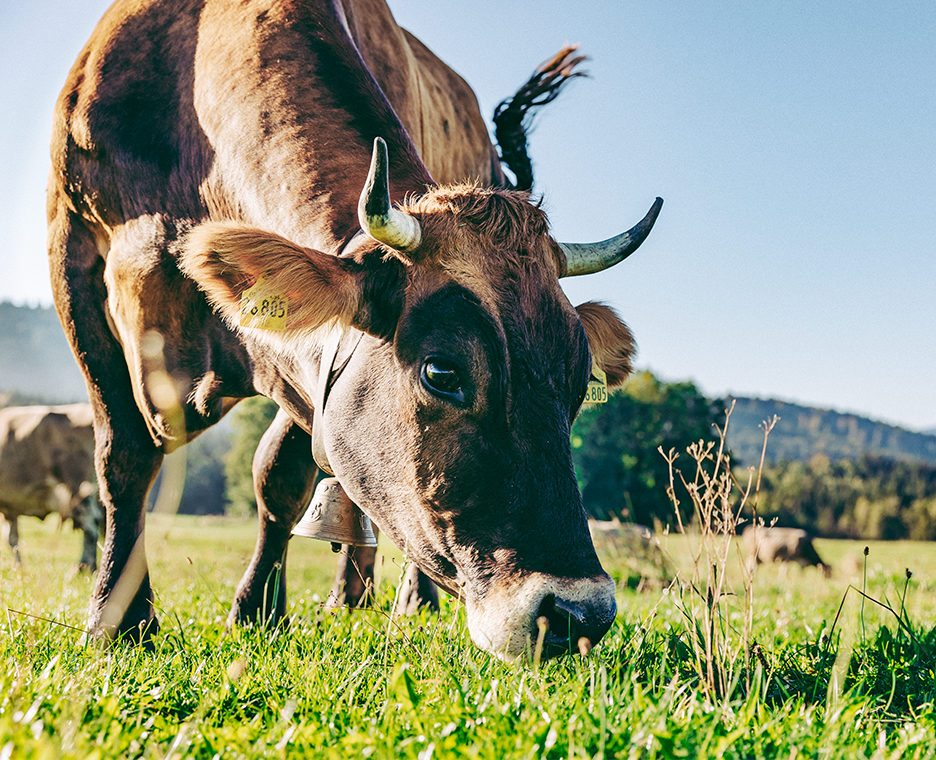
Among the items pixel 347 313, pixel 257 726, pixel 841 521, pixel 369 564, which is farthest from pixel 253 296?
pixel 841 521

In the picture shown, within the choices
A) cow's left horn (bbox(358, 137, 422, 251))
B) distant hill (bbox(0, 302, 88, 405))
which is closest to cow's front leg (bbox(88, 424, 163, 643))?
cow's left horn (bbox(358, 137, 422, 251))

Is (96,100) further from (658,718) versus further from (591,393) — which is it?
(658,718)

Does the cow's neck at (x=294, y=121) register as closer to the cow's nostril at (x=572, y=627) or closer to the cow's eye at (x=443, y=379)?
the cow's eye at (x=443, y=379)

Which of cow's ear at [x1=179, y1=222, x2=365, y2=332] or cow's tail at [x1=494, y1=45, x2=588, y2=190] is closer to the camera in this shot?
cow's ear at [x1=179, y1=222, x2=365, y2=332]

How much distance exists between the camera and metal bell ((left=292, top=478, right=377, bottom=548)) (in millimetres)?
3271

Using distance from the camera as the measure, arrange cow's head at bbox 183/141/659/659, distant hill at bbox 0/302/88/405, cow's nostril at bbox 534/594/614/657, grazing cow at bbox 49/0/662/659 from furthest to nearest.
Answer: distant hill at bbox 0/302/88/405, grazing cow at bbox 49/0/662/659, cow's head at bbox 183/141/659/659, cow's nostril at bbox 534/594/614/657

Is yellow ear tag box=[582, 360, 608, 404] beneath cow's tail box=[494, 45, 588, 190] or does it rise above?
beneath

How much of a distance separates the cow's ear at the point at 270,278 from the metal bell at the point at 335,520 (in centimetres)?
102

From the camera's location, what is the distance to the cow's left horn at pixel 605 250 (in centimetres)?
301

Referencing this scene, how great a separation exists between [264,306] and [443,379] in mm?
717

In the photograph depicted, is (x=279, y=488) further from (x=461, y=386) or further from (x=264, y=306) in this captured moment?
(x=461, y=386)

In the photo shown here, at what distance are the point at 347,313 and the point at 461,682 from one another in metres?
1.34

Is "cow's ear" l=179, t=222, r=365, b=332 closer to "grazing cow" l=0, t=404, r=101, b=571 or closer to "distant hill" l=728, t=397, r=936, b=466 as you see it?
"grazing cow" l=0, t=404, r=101, b=571

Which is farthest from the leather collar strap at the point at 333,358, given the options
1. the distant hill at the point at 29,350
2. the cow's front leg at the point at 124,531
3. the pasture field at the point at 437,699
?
the distant hill at the point at 29,350
